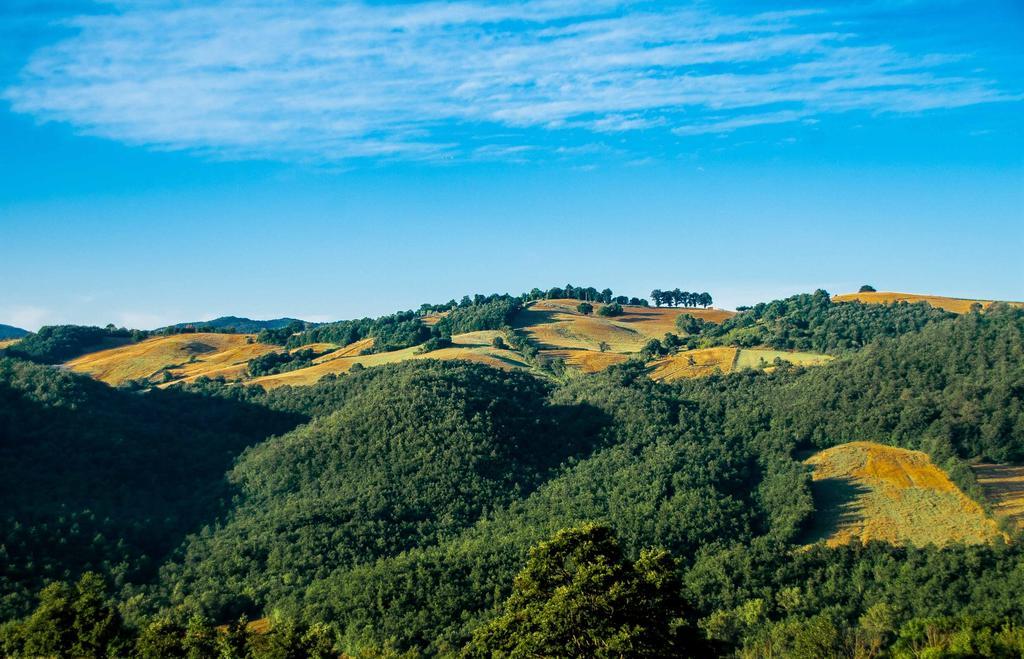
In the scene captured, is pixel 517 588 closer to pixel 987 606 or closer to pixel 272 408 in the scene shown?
pixel 987 606

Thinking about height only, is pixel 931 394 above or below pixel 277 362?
below

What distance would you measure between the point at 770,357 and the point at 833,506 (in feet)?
168

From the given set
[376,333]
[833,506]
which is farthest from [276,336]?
[833,506]

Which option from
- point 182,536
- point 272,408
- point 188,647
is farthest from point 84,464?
point 188,647

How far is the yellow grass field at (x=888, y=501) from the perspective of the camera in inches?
3012

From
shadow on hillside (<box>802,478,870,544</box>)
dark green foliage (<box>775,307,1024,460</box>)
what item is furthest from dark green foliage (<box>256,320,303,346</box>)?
shadow on hillside (<box>802,478,870,544</box>)

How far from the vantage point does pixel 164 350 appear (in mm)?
172875

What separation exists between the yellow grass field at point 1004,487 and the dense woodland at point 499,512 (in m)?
2.28

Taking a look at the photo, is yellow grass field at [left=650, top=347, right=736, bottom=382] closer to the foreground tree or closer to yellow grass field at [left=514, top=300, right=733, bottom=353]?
yellow grass field at [left=514, top=300, right=733, bottom=353]

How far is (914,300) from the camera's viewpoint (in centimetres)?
16575

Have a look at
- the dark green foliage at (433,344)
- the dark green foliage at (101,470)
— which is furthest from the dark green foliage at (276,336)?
Result: the dark green foliage at (101,470)

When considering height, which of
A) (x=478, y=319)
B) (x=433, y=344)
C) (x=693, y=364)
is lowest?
(x=693, y=364)

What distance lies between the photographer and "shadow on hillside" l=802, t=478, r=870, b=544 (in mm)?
79938

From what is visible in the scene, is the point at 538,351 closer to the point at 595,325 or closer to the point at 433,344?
the point at 433,344
